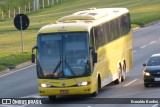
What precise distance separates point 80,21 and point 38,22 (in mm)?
48088

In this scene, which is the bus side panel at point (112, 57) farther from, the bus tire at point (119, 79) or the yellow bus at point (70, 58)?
the bus tire at point (119, 79)

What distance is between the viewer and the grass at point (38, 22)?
45.6 m

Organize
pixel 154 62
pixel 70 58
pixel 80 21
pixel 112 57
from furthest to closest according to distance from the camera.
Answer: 1. pixel 112 57
2. pixel 154 62
3. pixel 80 21
4. pixel 70 58

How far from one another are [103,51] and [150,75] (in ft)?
7.19

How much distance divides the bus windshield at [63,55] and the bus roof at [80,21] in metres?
0.22

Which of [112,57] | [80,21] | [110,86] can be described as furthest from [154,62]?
[80,21]

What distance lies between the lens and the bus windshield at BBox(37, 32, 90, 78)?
27.4m

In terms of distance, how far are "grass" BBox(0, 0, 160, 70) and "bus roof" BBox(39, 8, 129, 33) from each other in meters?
10.3

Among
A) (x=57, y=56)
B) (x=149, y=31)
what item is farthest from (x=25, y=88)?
(x=149, y=31)

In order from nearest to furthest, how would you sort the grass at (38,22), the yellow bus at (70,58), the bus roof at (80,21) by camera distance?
the yellow bus at (70,58) < the bus roof at (80,21) < the grass at (38,22)

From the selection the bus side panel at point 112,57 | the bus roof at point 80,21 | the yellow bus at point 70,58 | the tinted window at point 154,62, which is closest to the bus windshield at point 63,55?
the yellow bus at point 70,58

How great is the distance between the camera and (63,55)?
27.6 m

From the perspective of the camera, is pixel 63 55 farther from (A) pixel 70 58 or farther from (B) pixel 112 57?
(B) pixel 112 57

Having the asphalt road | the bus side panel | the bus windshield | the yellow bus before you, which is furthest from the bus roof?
the asphalt road
